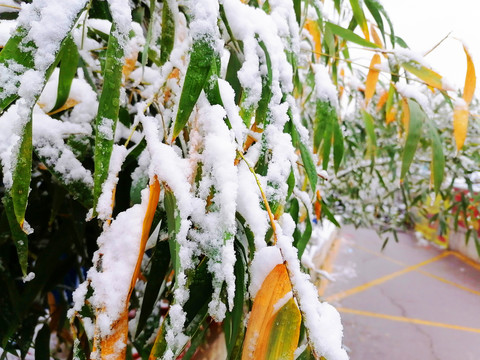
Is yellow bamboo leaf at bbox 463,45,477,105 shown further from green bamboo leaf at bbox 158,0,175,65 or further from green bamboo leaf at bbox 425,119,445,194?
green bamboo leaf at bbox 158,0,175,65

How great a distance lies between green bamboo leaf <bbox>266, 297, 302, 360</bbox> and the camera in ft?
0.99

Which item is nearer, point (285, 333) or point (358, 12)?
point (285, 333)

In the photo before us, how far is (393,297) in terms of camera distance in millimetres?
3461

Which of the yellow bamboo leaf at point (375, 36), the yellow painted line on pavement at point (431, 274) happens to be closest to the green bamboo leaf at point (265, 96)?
the yellow bamboo leaf at point (375, 36)

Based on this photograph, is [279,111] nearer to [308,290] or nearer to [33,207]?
[308,290]

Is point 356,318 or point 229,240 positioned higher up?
point 229,240

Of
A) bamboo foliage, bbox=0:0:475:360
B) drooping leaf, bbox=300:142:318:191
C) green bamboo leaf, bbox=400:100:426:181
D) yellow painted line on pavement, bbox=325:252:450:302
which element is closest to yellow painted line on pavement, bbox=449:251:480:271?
yellow painted line on pavement, bbox=325:252:450:302

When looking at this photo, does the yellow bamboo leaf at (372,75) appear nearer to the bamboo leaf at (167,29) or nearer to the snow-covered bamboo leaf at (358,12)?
the snow-covered bamboo leaf at (358,12)

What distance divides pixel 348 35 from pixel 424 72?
172 millimetres

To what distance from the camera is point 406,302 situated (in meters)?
3.37

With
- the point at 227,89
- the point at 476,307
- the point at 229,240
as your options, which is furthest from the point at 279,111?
the point at 476,307

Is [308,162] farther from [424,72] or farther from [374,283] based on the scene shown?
[374,283]

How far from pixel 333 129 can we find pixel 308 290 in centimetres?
49

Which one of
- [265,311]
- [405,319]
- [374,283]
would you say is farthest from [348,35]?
[374,283]
